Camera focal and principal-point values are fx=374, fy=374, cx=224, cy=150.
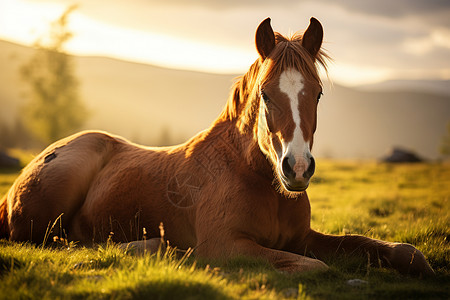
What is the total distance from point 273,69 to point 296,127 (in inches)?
30.4

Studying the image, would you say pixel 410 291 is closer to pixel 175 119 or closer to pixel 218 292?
pixel 218 292

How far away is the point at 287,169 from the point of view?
343 cm

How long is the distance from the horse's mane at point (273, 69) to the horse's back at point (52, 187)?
2.33 meters

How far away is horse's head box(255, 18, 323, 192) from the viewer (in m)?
3.43

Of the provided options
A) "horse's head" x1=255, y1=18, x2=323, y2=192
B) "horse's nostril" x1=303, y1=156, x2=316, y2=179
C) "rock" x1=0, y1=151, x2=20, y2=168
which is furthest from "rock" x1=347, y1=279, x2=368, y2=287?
"rock" x1=0, y1=151, x2=20, y2=168

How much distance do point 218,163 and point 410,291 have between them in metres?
2.48

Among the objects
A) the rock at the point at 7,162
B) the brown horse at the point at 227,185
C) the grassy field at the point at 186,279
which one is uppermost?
the brown horse at the point at 227,185

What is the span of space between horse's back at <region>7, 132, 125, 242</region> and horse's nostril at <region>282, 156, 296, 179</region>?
11.2 ft

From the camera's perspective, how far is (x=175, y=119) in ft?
484

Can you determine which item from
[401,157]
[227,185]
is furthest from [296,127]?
[401,157]

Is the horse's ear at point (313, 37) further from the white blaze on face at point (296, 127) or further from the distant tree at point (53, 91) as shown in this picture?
the distant tree at point (53, 91)

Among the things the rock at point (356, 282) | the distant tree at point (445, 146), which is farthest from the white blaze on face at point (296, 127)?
the distant tree at point (445, 146)

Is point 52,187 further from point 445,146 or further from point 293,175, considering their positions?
point 445,146

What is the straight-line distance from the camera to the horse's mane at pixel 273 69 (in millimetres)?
3949
